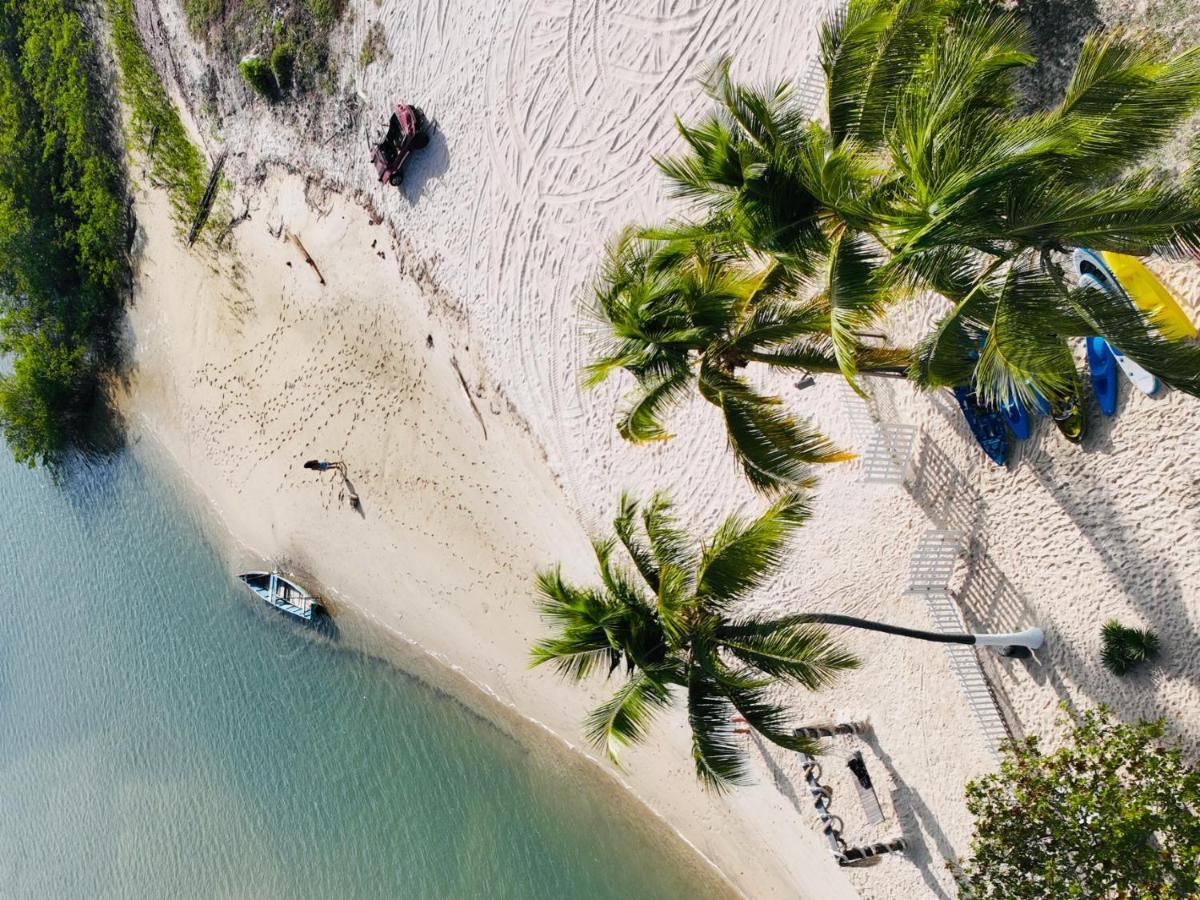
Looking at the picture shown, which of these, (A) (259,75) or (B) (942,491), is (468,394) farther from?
(A) (259,75)

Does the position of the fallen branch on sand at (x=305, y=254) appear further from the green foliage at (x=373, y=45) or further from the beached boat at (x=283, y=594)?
the beached boat at (x=283, y=594)

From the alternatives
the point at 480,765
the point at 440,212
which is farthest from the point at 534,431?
the point at 480,765

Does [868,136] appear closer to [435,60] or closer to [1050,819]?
[1050,819]

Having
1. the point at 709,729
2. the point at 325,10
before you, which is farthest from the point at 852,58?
the point at 325,10

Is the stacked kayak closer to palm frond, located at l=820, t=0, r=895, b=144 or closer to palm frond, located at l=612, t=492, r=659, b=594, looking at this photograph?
palm frond, located at l=820, t=0, r=895, b=144

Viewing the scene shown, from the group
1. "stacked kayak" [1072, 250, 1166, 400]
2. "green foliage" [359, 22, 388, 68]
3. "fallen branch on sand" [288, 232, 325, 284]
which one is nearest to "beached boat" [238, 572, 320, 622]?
"fallen branch on sand" [288, 232, 325, 284]

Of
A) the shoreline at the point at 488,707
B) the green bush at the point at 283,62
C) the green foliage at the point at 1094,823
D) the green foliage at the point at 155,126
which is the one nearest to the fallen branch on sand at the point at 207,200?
the green foliage at the point at 155,126
